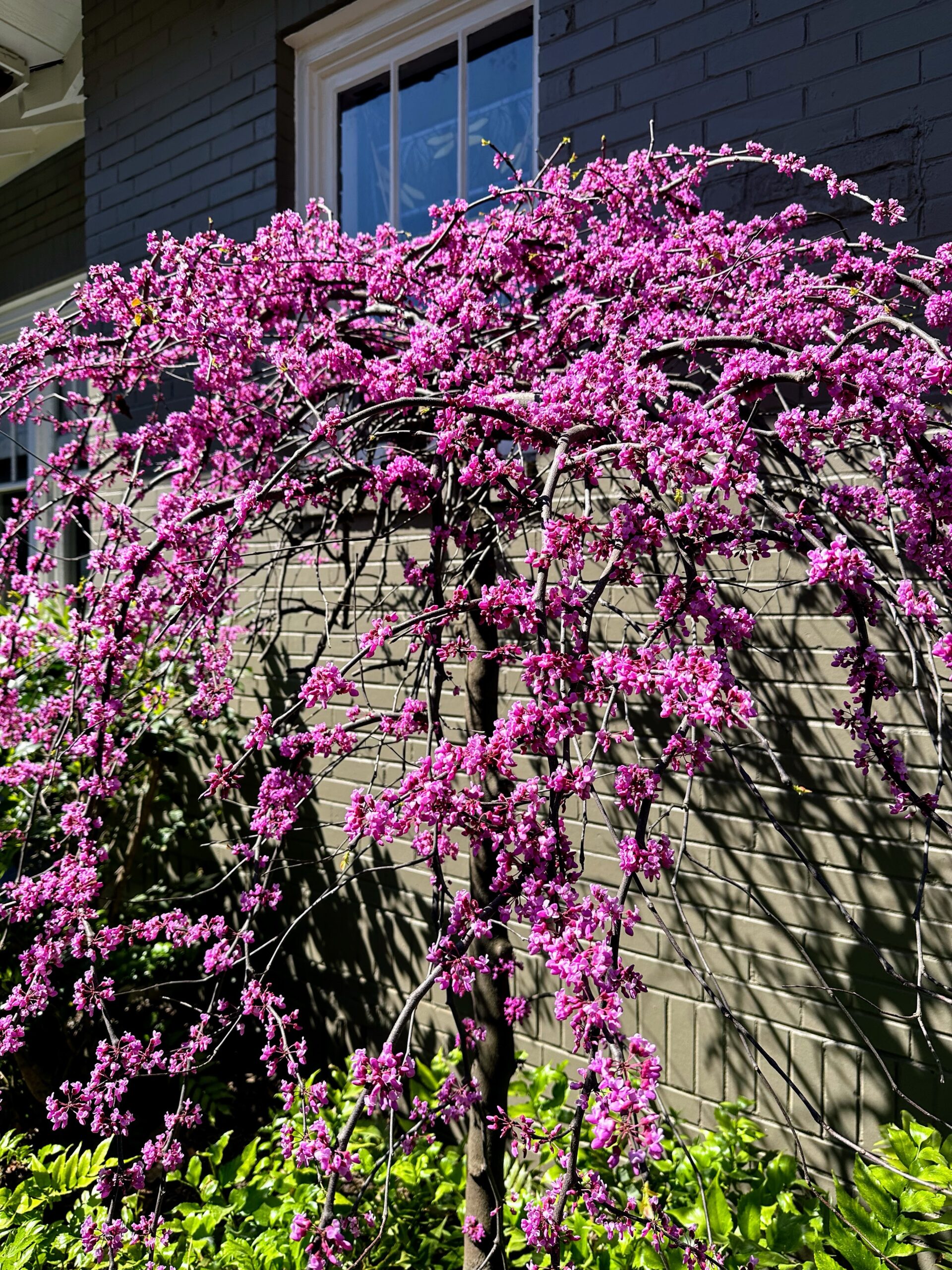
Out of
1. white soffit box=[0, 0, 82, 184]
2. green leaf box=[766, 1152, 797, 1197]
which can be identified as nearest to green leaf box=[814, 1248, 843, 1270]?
green leaf box=[766, 1152, 797, 1197]

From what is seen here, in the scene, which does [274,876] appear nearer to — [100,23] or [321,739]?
[321,739]

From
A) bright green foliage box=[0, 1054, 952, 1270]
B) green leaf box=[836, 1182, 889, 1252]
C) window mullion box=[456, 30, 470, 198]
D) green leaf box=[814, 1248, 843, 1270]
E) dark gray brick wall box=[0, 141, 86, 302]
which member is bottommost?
bright green foliage box=[0, 1054, 952, 1270]

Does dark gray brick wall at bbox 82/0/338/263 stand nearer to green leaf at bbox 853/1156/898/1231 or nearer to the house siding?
the house siding

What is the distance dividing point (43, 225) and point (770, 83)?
4.95m

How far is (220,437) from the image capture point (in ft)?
8.70

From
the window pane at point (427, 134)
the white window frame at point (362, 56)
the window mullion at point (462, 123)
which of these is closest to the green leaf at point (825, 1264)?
the white window frame at point (362, 56)

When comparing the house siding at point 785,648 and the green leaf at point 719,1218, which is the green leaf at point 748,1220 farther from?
the house siding at point 785,648

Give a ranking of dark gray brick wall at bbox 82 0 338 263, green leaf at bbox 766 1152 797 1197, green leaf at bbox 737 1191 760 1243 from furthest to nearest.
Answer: dark gray brick wall at bbox 82 0 338 263
green leaf at bbox 766 1152 797 1197
green leaf at bbox 737 1191 760 1243

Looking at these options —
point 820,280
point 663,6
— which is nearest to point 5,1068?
point 820,280

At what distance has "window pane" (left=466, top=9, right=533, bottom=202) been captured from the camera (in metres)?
3.34

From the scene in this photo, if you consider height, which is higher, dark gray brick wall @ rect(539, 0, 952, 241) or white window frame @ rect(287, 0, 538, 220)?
white window frame @ rect(287, 0, 538, 220)

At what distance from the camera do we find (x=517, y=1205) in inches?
91.8

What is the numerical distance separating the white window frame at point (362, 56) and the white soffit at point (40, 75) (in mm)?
2003

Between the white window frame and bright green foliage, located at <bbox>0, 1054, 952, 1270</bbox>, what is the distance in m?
3.16
